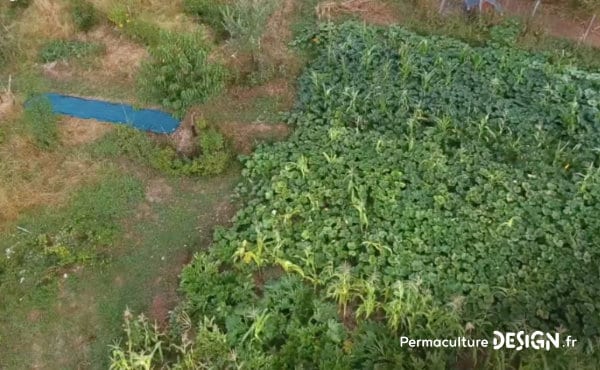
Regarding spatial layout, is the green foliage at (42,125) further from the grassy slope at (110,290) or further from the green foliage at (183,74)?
the green foliage at (183,74)

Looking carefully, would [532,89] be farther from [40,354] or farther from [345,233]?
[40,354]

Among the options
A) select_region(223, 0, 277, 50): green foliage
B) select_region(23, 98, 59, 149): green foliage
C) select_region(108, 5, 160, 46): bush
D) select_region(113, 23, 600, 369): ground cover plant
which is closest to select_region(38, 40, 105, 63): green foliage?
select_region(108, 5, 160, 46): bush

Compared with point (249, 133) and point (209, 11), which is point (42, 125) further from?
point (209, 11)

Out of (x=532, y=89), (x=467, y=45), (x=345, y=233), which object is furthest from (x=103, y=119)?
(x=532, y=89)

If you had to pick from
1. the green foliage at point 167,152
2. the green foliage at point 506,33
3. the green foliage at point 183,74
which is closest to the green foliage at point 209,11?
the green foliage at point 183,74

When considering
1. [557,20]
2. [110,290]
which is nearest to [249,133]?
[110,290]

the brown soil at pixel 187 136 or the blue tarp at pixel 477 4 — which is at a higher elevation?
the blue tarp at pixel 477 4
